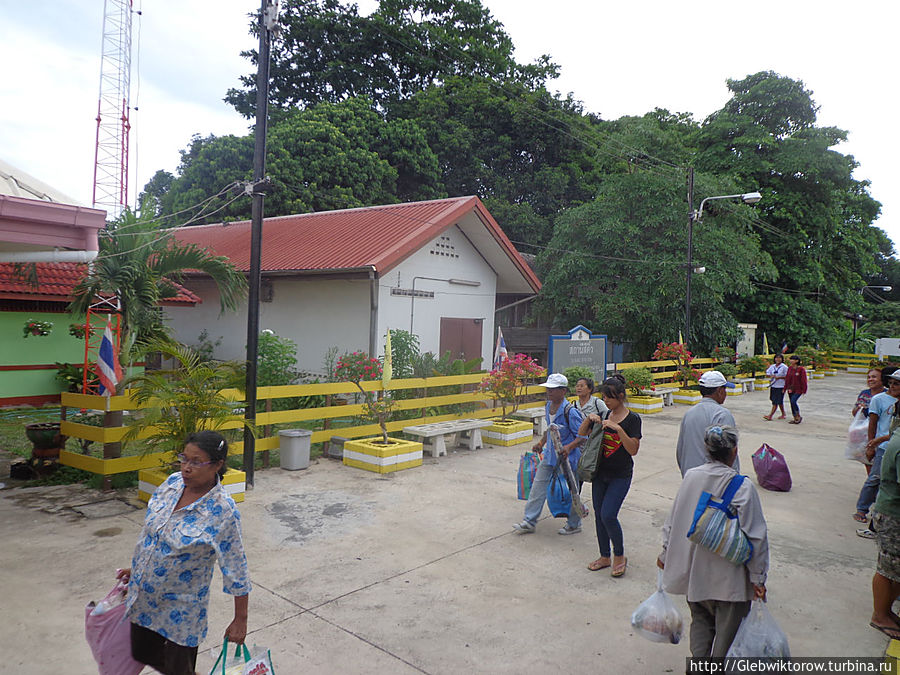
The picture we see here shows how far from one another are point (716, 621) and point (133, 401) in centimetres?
635

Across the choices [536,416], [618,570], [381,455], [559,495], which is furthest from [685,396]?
A: [618,570]

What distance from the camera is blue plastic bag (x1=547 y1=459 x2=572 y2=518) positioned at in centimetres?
634

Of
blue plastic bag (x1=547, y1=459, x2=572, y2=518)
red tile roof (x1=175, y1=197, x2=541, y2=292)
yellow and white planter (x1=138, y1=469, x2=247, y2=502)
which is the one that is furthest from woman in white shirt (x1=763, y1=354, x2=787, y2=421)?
yellow and white planter (x1=138, y1=469, x2=247, y2=502)

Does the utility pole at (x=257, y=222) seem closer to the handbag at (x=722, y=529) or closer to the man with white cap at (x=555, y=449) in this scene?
the man with white cap at (x=555, y=449)

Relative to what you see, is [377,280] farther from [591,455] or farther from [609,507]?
[609,507]

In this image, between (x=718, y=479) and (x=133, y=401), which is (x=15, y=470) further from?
(x=718, y=479)

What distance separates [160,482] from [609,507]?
473cm

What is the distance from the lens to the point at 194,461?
114 inches

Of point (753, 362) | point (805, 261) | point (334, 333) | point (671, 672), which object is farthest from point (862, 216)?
point (671, 672)

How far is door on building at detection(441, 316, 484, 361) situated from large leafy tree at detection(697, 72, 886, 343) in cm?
1794

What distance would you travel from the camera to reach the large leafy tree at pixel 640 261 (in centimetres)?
2008

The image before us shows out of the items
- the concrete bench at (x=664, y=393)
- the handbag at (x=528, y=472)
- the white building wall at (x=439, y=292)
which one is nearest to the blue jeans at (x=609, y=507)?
the handbag at (x=528, y=472)

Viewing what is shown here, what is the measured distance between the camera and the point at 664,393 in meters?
17.8

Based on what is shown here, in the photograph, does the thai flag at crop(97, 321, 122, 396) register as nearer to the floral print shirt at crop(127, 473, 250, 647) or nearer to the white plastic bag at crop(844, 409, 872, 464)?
the floral print shirt at crop(127, 473, 250, 647)
